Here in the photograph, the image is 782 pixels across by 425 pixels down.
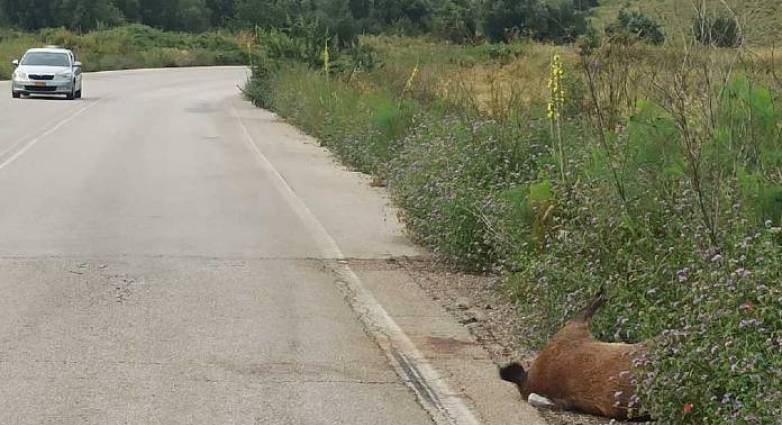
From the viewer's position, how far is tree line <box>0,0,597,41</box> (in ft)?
120

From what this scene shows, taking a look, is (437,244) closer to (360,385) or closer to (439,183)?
(439,183)

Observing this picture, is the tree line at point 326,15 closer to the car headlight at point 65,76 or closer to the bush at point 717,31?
the bush at point 717,31

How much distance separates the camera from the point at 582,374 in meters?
7.18

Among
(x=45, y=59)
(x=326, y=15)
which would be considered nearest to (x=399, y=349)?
(x=45, y=59)

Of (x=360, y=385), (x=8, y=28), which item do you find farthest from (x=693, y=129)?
(x=8, y=28)

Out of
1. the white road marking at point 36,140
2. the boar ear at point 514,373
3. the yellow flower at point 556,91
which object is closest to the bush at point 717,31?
the yellow flower at point 556,91

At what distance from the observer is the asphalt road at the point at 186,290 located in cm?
729

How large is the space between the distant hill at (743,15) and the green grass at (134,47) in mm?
54499

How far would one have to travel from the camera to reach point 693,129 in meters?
8.48

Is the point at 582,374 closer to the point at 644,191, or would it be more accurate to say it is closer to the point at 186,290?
the point at 644,191

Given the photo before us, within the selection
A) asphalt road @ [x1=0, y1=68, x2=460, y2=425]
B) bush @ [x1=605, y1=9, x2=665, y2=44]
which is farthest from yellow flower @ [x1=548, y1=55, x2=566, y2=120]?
asphalt road @ [x1=0, y1=68, x2=460, y2=425]

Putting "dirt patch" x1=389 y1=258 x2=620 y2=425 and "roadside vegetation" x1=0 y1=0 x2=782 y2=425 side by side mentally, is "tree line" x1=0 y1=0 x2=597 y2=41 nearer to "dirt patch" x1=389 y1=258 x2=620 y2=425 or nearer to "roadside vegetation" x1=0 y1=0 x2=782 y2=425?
"roadside vegetation" x1=0 y1=0 x2=782 y2=425

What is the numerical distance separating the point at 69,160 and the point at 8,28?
72.8 meters

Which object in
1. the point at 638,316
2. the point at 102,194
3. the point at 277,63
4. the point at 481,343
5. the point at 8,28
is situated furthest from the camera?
the point at 8,28
